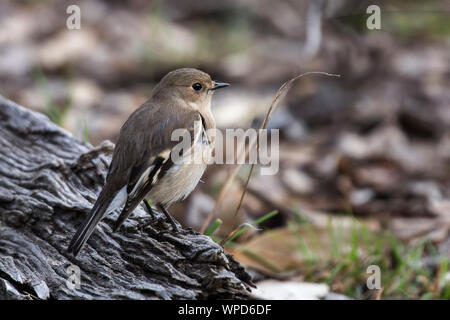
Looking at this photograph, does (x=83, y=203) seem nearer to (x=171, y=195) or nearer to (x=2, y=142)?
(x=171, y=195)

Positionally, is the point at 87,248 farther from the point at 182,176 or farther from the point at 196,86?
the point at 196,86

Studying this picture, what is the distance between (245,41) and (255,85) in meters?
1.55

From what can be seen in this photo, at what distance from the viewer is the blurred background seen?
187 inches

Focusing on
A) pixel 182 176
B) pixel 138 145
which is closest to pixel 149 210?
pixel 182 176

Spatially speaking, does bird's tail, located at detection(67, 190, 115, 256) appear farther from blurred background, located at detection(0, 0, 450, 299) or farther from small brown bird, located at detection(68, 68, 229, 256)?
blurred background, located at detection(0, 0, 450, 299)

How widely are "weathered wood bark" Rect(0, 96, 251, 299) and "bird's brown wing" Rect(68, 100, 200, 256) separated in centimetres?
25

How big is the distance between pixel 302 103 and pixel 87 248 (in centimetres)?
463

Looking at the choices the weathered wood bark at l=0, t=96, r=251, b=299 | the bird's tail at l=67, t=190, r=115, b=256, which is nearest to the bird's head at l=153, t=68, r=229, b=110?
the weathered wood bark at l=0, t=96, r=251, b=299

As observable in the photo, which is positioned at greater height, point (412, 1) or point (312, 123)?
point (412, 1)

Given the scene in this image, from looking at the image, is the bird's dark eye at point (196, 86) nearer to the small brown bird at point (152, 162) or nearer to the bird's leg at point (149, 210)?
the small brown bird at point (152, 162)

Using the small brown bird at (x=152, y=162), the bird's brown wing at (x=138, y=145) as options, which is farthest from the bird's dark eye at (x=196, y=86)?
the bird's brown wing at (x=138, y=145)

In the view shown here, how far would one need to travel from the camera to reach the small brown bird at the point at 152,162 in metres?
3.43
